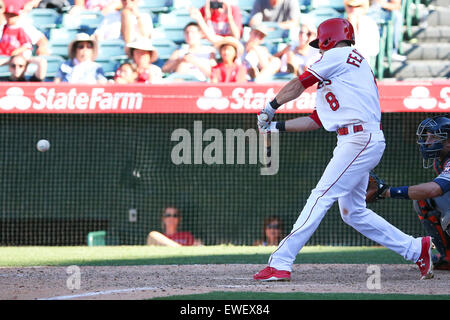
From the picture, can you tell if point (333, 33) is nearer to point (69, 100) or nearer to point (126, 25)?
point (69, 100)

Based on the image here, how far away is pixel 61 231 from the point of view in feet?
33.5

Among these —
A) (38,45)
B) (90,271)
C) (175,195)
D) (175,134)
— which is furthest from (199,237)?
(90,271)

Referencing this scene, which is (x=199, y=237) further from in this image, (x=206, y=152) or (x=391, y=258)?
(x=391, y=258)

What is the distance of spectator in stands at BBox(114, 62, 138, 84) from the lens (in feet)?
30.2

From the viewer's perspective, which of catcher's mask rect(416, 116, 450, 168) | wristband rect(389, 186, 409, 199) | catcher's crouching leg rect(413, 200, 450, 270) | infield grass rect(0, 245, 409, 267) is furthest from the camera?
infield grass rect(0, 245, 409, 267)

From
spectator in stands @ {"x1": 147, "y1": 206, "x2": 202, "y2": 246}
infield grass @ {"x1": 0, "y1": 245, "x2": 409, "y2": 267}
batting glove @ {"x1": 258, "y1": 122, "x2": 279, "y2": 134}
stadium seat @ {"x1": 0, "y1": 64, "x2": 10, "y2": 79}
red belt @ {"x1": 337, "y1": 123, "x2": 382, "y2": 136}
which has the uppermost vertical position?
stadium seat @ {"x1": 0, "y1": 64, "x2": 10, "y2": 79}

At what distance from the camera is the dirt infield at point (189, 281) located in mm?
4434

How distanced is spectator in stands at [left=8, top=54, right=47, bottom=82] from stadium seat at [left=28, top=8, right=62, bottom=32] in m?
1.39

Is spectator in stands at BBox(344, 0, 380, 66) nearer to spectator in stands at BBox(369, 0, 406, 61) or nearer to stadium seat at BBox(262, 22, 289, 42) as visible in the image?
spectator in stands at BBox(369, 0, 406, 61)

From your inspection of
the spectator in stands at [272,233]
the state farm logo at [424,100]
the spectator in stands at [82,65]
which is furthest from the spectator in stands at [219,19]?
the state farm logo at [424,100]

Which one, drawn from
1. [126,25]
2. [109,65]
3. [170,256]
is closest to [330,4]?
[126,25]

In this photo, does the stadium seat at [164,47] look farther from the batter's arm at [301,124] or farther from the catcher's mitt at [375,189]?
the catcher's mitt at [375,189]

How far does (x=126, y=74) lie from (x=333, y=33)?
4.59 metres

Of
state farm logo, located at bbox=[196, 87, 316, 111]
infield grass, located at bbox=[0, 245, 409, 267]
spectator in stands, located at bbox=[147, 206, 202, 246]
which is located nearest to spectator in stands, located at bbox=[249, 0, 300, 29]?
state farm logo, located at bbox=[196, 87, 316, 111]
